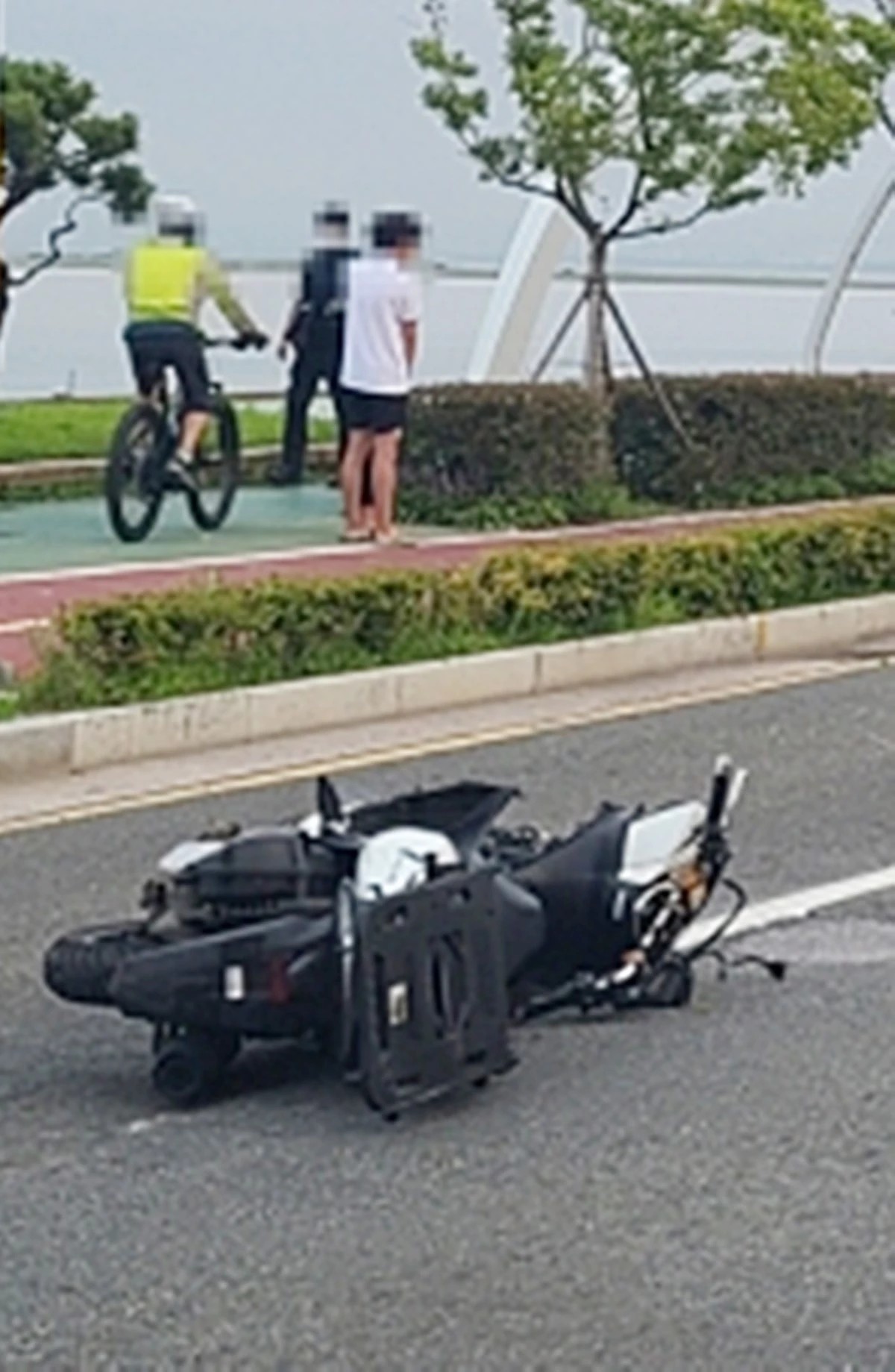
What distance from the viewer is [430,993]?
7078 millimetres

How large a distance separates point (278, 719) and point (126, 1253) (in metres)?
6.53

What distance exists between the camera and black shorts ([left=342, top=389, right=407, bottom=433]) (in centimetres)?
1817

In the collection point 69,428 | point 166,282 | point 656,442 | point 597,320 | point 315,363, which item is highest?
point 166,282

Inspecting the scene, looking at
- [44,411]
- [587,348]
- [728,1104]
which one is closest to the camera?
[728,1104]

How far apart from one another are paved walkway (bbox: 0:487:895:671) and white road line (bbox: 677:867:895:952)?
15.1 ft

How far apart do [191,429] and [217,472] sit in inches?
49.6

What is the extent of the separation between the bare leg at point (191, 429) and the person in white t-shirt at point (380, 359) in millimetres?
805

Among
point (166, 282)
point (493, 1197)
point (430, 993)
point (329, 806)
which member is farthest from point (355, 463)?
point (493, 1197)

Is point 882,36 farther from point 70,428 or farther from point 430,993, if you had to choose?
point 430,993

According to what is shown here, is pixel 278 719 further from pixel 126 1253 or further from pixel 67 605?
pixel 126 1253

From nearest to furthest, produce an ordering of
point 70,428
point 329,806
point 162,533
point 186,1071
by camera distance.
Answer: point 186,1071, point 329,806, point 162,533, point 70,428

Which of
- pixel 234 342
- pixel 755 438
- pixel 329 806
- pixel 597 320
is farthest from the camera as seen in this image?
pixel 597 320

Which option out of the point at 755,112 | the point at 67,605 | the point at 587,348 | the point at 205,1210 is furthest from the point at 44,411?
the point at 205,1210

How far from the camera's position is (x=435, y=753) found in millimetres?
12484
